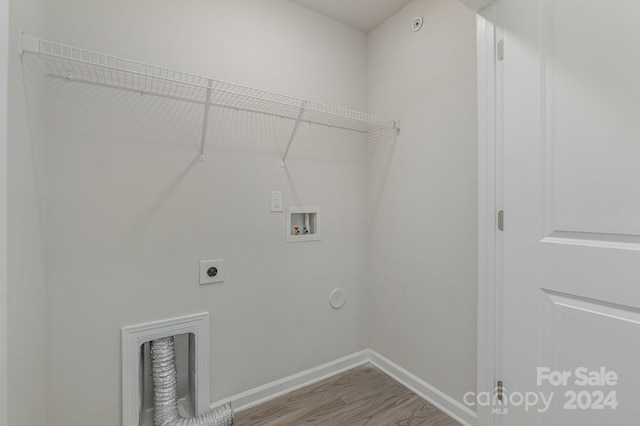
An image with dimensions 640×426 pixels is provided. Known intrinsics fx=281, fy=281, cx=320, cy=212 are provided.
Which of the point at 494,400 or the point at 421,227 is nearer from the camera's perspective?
the point at 494,400

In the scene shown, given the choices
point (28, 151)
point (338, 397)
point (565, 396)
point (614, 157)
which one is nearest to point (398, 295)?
point (338, 397)

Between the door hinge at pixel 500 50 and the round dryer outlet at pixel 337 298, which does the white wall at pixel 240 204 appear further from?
the door hinge at pixel 500 50

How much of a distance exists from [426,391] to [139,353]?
1666mm

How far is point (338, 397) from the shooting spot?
1784mm

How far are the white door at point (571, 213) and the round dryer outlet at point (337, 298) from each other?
1056mm

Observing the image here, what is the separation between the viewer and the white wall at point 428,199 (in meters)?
1.55

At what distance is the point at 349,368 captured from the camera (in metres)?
2.09

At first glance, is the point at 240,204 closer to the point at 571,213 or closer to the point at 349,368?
the point at 349,368

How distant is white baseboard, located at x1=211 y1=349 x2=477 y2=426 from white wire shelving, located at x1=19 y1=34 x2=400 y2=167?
142cm

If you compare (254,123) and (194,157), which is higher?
(254,123)

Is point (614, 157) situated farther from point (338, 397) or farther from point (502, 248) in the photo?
point (338, 397)

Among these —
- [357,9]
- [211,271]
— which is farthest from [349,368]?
[357,9]

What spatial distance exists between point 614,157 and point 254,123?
164cm

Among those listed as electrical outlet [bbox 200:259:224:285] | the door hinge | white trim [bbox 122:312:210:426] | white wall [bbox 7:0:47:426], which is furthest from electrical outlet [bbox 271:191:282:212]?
the door hinge
